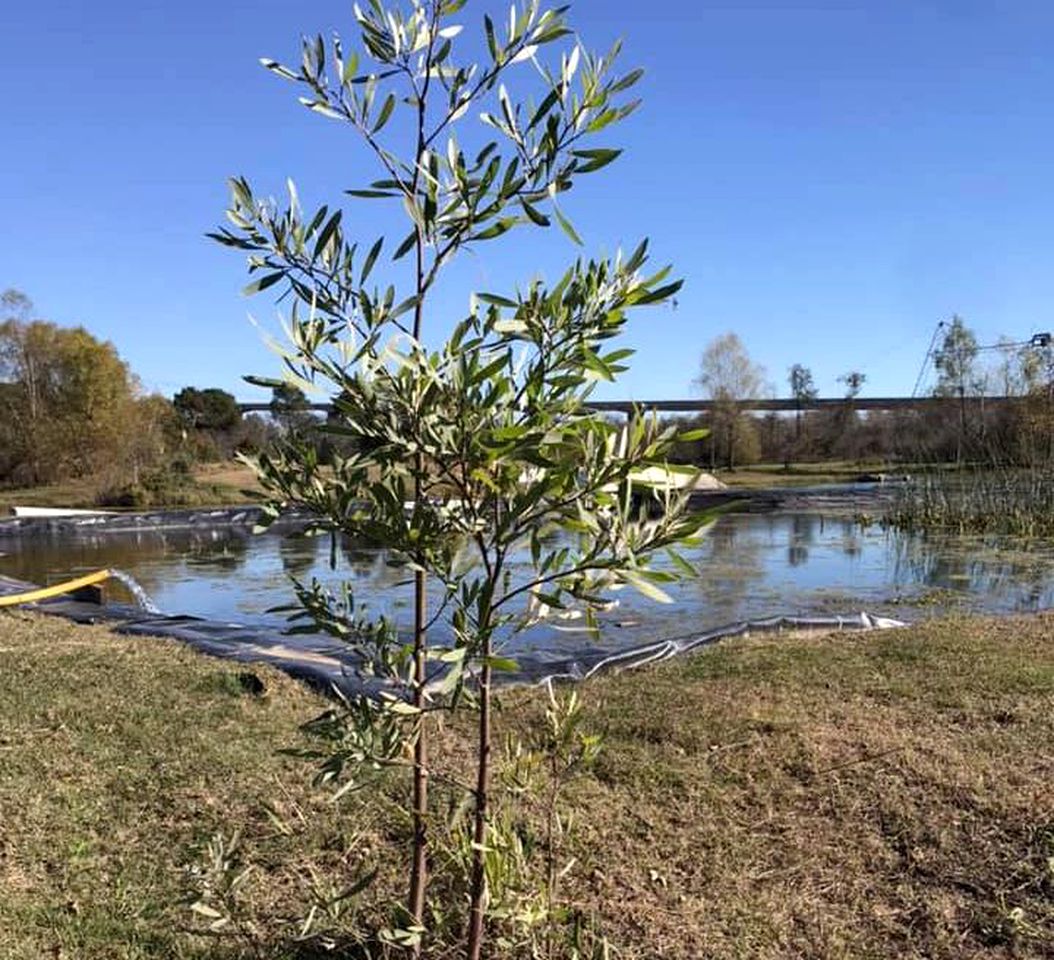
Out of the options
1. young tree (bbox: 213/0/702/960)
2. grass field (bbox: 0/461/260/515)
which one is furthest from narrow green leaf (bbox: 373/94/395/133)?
grass field (bbox: 0/461/260/515)

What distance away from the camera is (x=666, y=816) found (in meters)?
2.78

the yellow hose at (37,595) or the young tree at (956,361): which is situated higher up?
the young tree at (956,361)

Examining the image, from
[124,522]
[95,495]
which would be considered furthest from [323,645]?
[95,495]

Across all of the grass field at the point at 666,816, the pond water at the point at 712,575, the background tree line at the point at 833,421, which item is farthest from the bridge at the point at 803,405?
the grass field at the point at 666,816

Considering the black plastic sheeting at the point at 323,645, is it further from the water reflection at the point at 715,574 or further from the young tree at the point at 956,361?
the young tree at the point at 956,361

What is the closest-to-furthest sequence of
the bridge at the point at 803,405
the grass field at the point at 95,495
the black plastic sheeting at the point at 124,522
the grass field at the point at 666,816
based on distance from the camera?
the grass field at the point at 666,816
the black plastic sheeting at the point at 124,522
the grass field at the point at 95,495
the bridge at the point at 803,405

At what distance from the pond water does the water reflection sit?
2 centimetres

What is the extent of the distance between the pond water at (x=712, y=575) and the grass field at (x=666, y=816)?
1.47 meters

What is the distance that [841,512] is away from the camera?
2197 cm

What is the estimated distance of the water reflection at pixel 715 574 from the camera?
8273mm

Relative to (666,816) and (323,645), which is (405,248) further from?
(323,645)

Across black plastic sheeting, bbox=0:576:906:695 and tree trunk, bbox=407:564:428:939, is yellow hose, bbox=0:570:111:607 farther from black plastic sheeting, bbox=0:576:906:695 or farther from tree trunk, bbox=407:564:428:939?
tree trunk, bbox=407:564:428:939

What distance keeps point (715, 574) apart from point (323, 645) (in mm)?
6240

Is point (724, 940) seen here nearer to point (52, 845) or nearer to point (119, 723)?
point (52, 845)
